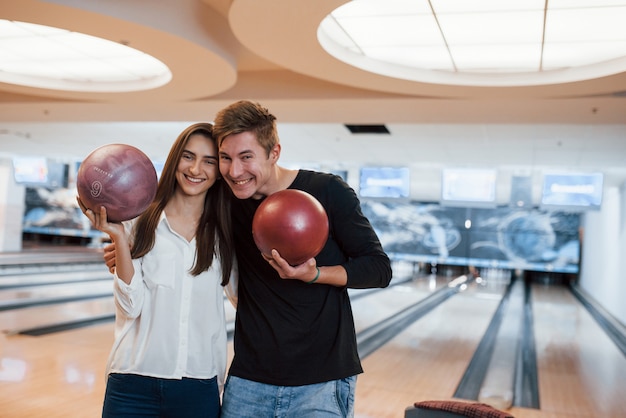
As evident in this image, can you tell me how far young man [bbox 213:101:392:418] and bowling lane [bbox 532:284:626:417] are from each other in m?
3.33

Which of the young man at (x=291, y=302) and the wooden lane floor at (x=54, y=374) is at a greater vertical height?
the young man at (x=291, y=302)

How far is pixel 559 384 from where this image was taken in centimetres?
492

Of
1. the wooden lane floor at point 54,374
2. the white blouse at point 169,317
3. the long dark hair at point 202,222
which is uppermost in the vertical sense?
the long dark hair at point 202,222

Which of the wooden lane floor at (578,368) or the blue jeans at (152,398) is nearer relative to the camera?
the blue jeans at (152,398)

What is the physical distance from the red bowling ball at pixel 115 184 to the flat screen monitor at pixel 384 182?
7.66m

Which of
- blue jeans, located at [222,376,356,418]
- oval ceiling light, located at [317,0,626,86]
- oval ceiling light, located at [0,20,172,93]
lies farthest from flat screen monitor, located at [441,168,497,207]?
blue jeans, located at [222,376,356,418]

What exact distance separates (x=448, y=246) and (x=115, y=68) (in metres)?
12.3

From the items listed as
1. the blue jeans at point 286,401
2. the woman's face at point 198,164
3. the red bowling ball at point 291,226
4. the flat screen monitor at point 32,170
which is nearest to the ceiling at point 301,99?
the woman's face at point 198,164

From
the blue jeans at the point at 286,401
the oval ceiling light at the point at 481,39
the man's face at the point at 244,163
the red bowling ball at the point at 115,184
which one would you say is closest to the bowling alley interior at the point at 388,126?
the oval ceiling light at the point at 481,39

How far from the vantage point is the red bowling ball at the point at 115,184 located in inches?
56.6

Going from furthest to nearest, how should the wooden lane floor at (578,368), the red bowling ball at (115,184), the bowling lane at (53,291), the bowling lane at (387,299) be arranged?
the bowling lane at (387,299) < the bowling lane at (53,291) < the wooden lane floor at (578,368) < the red bowling ball at (115,184)

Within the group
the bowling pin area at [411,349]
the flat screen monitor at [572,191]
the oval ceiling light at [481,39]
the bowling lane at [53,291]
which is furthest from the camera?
the flat screen monitor at [572,191]

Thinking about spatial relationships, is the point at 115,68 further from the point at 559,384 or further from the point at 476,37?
the point at 559,384

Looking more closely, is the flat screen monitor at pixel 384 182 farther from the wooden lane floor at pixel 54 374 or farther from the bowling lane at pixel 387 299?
the wooden lane floor at pixel 54 374
